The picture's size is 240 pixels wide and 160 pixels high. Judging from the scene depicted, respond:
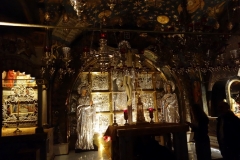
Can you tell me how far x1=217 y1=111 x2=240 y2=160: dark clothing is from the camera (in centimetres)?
354

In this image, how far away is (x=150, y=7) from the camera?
6449 mm

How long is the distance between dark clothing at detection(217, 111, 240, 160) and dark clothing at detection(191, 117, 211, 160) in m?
0.30

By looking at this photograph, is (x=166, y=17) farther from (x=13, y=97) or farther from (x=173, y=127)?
(x=13, y=97)

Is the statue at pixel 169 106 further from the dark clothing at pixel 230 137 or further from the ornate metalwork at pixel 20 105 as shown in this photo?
the ornate metalwork at pixel 20 105

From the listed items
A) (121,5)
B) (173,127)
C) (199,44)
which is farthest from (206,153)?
(121,5)

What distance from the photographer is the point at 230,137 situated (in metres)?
3.56

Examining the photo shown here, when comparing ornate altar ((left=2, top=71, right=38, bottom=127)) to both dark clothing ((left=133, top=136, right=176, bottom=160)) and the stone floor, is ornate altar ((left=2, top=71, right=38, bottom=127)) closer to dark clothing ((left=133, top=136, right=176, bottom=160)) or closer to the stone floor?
the stone floor

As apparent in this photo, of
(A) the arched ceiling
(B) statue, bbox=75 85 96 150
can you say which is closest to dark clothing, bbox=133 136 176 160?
(A) the arched ceiling

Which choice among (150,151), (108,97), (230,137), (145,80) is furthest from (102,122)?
(230,137)

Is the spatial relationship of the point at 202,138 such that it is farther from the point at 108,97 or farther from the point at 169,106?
the point at 108,97

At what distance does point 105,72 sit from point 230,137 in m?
4.87

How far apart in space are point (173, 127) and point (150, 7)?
4.05 m

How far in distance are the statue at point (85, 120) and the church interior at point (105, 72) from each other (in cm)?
3

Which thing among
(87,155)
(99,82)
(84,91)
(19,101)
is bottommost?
(87,155)
